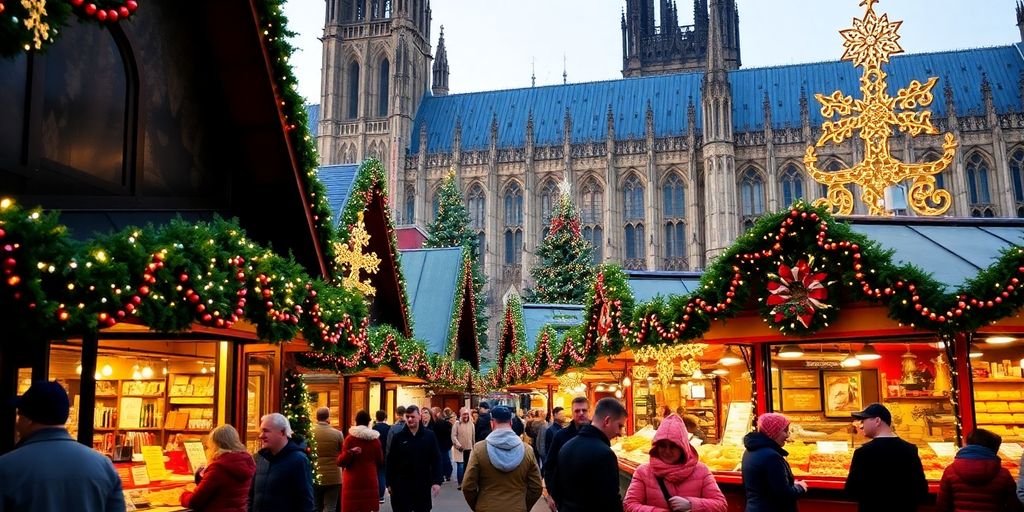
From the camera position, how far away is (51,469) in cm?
336

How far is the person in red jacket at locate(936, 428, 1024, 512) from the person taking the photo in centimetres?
550

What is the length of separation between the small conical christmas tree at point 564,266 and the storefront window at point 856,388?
103 feet

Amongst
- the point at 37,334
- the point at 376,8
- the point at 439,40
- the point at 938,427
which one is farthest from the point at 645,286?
the point at 439,40

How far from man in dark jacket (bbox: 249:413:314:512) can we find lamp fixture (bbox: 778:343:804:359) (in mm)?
5467

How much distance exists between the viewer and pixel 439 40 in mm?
74188

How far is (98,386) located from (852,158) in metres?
53.6

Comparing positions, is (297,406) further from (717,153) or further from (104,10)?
(717,153)

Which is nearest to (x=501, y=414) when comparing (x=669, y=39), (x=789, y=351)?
(x=789, y=351)

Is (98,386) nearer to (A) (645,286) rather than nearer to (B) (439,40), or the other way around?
(A) (645,286)

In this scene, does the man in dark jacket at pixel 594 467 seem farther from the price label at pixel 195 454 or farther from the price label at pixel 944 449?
the price label at pixel 944 449

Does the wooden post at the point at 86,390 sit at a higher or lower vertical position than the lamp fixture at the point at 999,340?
lower

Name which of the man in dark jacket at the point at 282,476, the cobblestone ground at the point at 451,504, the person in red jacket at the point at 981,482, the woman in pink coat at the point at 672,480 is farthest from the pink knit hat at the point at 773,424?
the cobblestone ground at the point at 451,504

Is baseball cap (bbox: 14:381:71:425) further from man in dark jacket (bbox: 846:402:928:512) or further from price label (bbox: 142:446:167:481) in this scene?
man in dark jacket (bbox: 846:402:928:512)

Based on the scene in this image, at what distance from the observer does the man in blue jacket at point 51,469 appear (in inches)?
130
